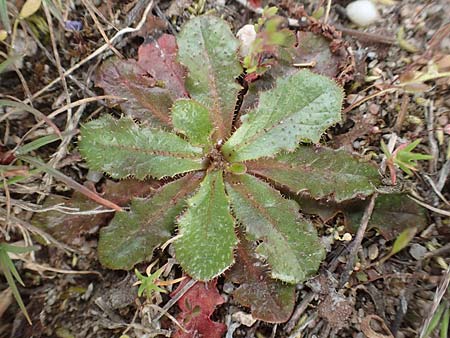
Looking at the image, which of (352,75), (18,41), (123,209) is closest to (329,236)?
(352,75)

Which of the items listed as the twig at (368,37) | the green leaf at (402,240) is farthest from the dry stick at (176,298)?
the twig at (368,37)

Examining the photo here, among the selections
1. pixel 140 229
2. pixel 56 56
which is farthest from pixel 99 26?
pixel 140 229

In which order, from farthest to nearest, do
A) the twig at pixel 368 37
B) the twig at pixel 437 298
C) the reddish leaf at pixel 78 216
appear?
the twig at pixel 368 37 < the reddish leaf at pixel 78 216 < the twig at pixel 437 298

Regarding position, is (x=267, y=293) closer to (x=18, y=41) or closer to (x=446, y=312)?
(x=446, y=312)

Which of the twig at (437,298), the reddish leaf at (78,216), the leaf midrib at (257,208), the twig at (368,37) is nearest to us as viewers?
the twig at (437,298)

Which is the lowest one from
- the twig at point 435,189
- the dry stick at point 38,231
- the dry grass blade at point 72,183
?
the twig at point 435,189

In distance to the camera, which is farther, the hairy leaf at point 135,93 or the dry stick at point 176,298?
the hairy leaf at point 135,93

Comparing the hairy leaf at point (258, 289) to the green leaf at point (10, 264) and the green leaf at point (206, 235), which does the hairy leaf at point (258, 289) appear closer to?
Result: the green leaf at point (206, 235)

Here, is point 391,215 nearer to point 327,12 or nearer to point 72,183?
point 327,12
